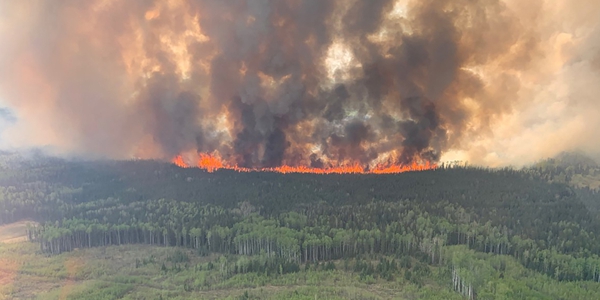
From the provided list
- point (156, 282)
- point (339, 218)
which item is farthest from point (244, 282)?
point (339, 218)

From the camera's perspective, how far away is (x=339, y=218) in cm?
3553

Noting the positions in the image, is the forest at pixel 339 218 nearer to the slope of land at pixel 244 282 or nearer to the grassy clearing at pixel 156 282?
the slope of land at pixel 244 282

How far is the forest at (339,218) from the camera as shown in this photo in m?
29.0

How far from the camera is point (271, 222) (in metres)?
35.2

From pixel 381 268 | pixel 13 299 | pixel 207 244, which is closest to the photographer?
pixel 13 299

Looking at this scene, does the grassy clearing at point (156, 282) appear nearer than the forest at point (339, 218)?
Yes

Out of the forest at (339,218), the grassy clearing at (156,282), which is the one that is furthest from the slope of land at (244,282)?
the forest at (339,218)

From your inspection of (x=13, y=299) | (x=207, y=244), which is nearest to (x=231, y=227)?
(x=207, y=244)

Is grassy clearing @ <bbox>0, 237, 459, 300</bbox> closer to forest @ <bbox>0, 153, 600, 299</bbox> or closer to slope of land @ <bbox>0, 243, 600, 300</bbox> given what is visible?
slope of land @ <bbox>0, 243, 600, 300</bbox>

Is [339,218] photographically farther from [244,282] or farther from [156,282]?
[156,282]

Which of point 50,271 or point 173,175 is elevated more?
point 173,175

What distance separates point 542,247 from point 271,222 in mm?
16747

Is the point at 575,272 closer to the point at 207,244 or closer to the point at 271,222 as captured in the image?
the point at 271,222

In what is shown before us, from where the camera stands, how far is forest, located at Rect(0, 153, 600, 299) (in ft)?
95.1
